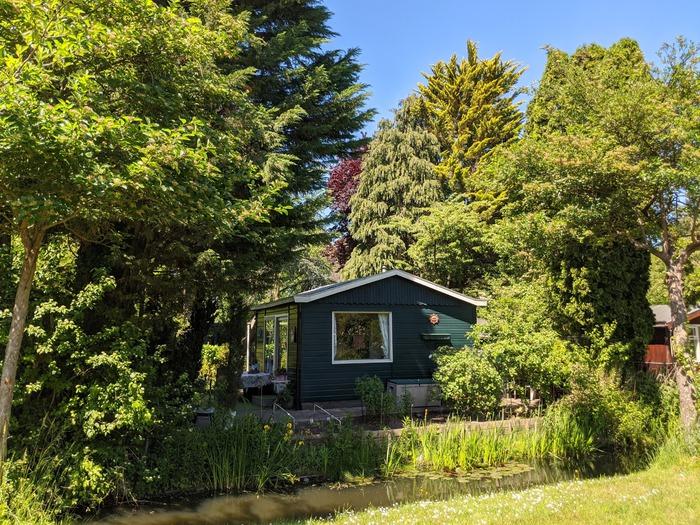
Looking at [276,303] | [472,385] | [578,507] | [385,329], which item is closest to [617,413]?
[472,385]

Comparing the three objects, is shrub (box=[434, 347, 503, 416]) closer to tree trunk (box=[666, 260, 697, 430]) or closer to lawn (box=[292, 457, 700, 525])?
tree trunk (box=[666, 260, 697, 430])

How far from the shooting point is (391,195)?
21.8 meters

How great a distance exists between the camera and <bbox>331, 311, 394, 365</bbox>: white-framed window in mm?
11438

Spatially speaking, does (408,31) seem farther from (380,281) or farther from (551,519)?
(551,519)

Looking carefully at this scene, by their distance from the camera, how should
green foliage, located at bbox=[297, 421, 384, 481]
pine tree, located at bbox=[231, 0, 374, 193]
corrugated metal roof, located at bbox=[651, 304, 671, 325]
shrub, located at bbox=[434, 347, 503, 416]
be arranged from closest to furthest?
1. green foliage, located at bbox=[297, 421, 384, 481]
2. shrub, located at bbox=[434, 347, 503, 416]
3. pine tree, located at bbox=[231, 0, 374, 193]
4. corrugated metal roof, located at bbox=[651, 304, 671, 325]

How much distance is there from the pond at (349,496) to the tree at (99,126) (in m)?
2.27

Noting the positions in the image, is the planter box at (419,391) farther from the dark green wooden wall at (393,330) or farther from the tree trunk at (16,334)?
the tree trunk at (16,334)

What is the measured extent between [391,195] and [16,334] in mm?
18426

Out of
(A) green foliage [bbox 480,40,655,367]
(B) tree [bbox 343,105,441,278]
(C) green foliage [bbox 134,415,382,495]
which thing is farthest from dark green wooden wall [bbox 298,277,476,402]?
(B) tree [bbox 343,105,441,278]

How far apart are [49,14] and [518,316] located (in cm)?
924

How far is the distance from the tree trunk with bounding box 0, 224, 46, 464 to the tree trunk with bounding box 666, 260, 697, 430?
9.22 meters

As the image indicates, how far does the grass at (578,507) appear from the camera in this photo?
4449 mm

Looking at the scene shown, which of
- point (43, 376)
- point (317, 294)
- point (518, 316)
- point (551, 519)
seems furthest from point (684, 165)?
point (43, 376)

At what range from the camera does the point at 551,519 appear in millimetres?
4469
